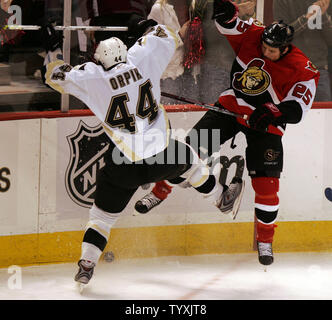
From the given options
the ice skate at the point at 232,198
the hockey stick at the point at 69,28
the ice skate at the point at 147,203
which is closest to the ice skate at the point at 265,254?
the ice skate at the point at 232,198

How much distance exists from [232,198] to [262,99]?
0.55 metres

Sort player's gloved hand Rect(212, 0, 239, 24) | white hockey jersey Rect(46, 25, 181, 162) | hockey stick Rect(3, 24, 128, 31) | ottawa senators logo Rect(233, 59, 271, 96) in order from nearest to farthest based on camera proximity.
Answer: white hockey jersey Rect(46, 25, 181, 162) < hockey stick Rect(3, 24, 128, 31) < player's gloved hand Rect(212, 0, 239, 24) < ottawa senators logo Rect(233, 59, 271, 96)

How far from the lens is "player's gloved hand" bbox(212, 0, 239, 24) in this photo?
4.23 meters

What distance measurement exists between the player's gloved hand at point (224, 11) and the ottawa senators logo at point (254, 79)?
0.90ft

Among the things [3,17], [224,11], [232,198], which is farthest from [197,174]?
[3,17]

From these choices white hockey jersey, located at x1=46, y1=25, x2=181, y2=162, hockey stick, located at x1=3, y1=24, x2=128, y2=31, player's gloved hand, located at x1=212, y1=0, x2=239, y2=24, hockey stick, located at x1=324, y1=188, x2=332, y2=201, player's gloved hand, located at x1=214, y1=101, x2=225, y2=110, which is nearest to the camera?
white hockey jersey, located at x1=46, y1=25, x2=181, y2=162

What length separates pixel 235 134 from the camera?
15.1 ft

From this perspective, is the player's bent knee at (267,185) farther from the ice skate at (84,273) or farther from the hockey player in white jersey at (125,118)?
the ice skate at (84,273)

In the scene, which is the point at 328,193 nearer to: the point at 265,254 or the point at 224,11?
the point at 265,254

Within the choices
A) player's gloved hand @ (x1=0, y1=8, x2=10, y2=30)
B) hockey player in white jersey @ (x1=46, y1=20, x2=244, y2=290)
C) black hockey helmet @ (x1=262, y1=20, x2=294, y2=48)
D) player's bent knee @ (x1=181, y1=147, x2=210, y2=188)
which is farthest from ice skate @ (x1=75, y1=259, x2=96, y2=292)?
black hockey helmet @ (x1=262, y1=20, x2=294, y2=48)

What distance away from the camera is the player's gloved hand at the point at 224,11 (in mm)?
4227

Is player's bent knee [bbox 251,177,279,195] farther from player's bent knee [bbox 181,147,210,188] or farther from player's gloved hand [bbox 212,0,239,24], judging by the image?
player's gloved hand [bbox 212,0,239,24]

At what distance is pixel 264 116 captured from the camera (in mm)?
4121

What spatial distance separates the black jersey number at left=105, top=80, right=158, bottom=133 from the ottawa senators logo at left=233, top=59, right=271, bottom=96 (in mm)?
623
